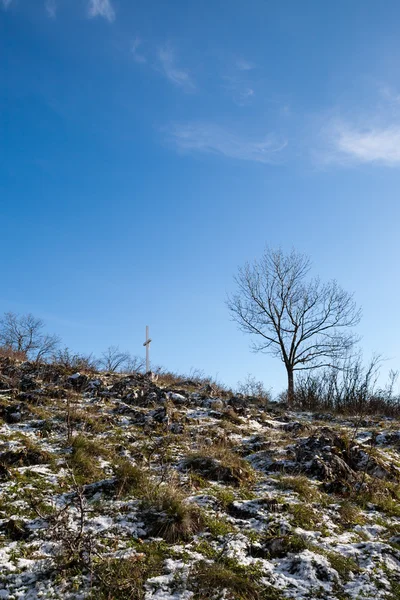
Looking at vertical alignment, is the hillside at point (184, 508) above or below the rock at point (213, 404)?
below

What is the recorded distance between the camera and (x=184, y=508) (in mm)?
3949

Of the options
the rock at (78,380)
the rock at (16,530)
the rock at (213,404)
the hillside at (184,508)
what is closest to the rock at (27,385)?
the hillside at (184,508)

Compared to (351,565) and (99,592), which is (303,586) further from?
(99,592)

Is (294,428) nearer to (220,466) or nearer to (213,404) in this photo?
(213,404)

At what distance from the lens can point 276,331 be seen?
21.5 m

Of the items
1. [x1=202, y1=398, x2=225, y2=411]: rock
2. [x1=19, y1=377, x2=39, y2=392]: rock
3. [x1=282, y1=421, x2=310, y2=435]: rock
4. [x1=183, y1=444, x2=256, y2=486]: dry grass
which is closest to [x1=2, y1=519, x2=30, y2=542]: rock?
[x1=183, y1=444, x2=256, y2=486]: dry grass

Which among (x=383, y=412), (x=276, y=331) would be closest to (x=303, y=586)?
(x=383, y=412)

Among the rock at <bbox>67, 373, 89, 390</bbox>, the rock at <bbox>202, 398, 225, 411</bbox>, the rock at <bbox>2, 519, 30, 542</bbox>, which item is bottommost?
the rock at <bbox>2, 519, 30, 542</bbox>

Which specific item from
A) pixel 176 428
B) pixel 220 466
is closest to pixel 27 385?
pixel 176 428

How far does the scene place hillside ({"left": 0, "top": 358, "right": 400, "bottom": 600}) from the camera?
3.13 meters

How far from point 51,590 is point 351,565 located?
243cm

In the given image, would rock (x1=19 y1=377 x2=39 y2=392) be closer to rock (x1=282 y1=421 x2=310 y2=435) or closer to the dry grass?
the dry grass

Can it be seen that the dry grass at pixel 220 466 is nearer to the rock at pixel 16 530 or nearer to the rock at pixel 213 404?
the rock at pixel 16 530

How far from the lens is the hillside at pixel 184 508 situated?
3129 millimetres
